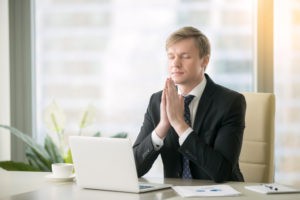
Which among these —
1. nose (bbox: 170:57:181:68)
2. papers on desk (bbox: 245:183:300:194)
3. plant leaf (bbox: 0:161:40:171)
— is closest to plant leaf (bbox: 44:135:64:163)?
plant leaf (bbox: 0:161:40:171)

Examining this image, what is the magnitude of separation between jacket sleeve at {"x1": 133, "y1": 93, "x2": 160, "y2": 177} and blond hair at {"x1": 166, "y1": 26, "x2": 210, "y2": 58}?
0.30 m

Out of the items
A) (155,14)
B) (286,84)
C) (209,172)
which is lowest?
(209,172)

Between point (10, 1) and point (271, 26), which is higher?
point (10, 1)

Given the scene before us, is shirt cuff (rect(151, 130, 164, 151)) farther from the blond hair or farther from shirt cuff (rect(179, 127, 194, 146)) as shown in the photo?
the blond hair

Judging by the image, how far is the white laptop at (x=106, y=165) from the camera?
6.46ft

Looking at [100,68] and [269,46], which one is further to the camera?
[100,68]

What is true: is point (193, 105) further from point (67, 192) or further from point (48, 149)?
point (48, 149)

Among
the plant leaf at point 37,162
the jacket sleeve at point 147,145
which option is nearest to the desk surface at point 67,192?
the jacket sleeve at point 147,145

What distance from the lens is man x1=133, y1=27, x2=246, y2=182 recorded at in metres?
2.31

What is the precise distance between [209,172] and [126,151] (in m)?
0.46

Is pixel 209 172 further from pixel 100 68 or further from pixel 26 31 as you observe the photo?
pixel 26 31

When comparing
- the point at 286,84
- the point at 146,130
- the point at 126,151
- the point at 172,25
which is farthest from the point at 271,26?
the point at 126,151

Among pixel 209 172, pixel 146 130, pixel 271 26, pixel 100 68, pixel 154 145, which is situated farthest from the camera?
pixel 100 68

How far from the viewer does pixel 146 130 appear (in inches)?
104
